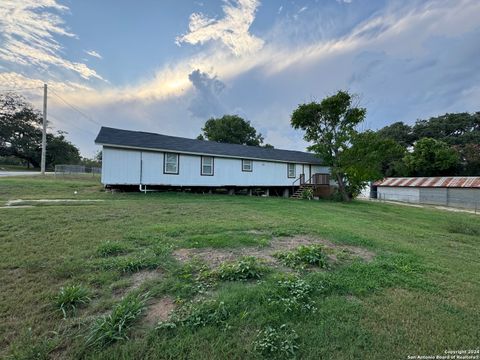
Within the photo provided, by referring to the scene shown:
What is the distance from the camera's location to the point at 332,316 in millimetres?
2521

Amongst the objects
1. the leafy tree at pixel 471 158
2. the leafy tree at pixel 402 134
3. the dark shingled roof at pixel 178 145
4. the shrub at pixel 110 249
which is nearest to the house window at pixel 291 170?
the dark shingled roof at pixel 178 145

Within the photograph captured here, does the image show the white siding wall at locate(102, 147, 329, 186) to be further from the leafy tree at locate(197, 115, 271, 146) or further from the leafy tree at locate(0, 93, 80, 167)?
the leafy tree at locate(0, 93, 80, 167)

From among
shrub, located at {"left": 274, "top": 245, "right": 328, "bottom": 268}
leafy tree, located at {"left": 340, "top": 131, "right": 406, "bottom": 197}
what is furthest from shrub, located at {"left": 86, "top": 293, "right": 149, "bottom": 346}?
leafy tree, located at {"left": 340, "top": 131, "right": 406, "bottom": 197}

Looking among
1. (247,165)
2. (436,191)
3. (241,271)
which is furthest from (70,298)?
(436,191)

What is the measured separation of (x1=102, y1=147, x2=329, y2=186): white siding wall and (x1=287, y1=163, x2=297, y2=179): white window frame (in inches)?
8.7

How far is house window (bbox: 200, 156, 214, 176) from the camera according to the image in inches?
631

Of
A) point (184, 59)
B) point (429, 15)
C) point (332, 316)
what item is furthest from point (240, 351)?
point (184, 59)

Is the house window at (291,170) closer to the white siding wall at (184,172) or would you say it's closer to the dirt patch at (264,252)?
the white siding wall at (184,172)

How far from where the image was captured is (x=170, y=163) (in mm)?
14805

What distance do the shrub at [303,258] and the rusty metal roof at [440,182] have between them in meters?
30.9

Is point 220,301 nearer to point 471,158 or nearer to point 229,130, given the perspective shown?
point 229,130

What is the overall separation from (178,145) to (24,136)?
39.4 m

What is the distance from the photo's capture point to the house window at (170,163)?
14617 mm

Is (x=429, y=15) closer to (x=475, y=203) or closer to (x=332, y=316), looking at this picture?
(x=332, y=316)
